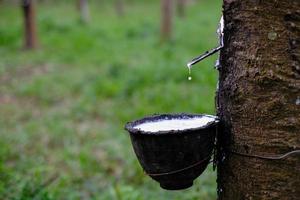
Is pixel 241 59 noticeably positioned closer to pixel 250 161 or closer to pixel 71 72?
pixel 250 161

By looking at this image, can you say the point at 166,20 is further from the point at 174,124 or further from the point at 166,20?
the point at 174,124

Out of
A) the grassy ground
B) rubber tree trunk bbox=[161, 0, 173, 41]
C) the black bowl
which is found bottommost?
the grassy ground

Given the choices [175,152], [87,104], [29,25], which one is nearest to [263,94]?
[175,152]

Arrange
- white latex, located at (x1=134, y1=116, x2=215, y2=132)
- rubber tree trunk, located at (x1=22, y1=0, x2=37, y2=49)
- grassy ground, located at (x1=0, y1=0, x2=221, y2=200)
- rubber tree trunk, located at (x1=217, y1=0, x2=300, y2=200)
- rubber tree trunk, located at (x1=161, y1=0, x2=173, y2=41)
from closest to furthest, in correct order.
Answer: rubber tree trunk, located at (x1=217, y1=0, x2=300, y2=200) < white latex, located at (x1=134, y1=116, x2=215, y2=132) < grassy ground, located at (x1=0, y1=0, x2=221, y2=200) < rubber tree trunk, located at (x1=22, y1=0, x2=37, y2=49) < rubber tree trunk, located at (x1=161, y1=0, x2=173, y2=41)

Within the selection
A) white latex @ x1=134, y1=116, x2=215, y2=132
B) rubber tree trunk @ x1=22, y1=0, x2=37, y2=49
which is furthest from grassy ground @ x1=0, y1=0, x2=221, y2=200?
white latex @ x1=134, y1=116, x2=215, y2=132

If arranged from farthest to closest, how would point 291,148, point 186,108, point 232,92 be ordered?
point 186,108
point 232,92
point 291,148

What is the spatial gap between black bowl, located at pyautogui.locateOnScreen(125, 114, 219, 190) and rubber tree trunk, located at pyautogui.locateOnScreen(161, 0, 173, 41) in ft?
39.4

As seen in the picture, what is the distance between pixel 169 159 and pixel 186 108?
204 inches

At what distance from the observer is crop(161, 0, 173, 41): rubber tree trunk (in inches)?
543

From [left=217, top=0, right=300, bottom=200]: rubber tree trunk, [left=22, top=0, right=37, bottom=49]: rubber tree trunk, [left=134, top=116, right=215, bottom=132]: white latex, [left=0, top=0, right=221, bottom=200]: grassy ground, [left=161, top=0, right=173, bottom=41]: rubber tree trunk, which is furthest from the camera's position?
[left=161, top=0, right=173, bottom=41]: rubber tree trunk

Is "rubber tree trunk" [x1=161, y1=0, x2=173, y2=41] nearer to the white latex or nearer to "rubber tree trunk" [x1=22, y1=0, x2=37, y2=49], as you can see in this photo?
"rubber tree trunk" [x1=22, y1=0, x2=37, y2=49]

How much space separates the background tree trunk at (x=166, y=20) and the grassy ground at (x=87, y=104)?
0.31 metres

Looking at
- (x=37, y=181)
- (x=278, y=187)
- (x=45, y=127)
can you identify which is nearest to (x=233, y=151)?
(x=278, y=187)

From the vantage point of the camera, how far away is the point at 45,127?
635 centimetres
